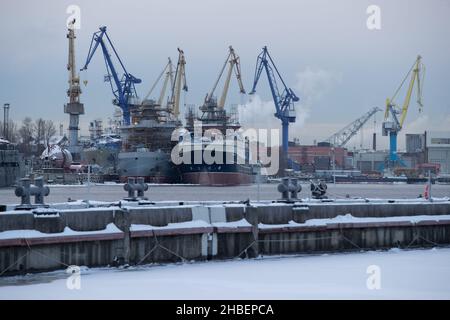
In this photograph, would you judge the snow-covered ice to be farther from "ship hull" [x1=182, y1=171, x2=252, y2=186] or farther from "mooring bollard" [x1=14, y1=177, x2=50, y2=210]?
"ship hull" [x1=182, y1=171, x2=252, y2=186]

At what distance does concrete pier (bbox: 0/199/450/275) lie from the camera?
22.1m

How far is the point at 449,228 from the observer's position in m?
30.7

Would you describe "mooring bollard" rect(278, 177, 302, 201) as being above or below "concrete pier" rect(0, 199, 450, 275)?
above

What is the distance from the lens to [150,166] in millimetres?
126562

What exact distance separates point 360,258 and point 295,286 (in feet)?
21.6

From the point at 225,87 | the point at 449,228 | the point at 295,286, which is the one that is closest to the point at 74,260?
the point at 295,286

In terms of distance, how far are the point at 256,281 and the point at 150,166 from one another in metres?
107

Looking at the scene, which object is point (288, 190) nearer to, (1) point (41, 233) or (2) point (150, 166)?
(1) point (41, 233)

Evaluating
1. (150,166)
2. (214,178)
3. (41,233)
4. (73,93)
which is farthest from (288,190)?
(73,93)

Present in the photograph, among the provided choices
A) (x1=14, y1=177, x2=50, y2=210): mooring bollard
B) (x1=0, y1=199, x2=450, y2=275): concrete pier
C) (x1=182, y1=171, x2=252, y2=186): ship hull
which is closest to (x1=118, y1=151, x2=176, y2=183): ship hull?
(x1=182, y1=171, x2=252, y2=186): ship hull

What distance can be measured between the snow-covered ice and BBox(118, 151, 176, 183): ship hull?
101442mm

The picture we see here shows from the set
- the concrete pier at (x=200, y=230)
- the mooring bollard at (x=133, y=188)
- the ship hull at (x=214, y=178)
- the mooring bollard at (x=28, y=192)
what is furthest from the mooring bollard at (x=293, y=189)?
the ship hull at (x=214, y=178)

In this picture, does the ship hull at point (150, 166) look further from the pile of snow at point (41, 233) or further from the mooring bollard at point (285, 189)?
the pile of snow at point (41, 233)

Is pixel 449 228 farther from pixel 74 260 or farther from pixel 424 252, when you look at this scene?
pixel 74 260
